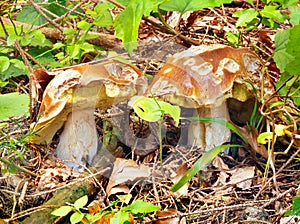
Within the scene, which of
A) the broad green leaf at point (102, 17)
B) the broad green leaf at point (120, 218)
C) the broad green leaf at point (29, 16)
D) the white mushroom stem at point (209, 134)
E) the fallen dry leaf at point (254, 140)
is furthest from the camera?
the broad green leaf at point (29, 16)

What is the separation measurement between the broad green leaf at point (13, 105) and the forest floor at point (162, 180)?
286 mm

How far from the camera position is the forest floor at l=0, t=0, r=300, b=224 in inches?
76.5

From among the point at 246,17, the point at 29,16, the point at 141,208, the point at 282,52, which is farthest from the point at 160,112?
the point at 29,16

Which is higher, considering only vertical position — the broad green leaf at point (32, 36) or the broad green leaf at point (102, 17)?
the broad green leaf at point (102, 17)

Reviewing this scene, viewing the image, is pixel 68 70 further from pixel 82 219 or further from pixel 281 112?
pixel 281 112

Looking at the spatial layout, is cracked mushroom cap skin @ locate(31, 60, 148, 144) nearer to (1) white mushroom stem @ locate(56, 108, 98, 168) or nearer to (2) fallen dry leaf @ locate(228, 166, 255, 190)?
(1) white mushroom stem @ locate(56, 108, 98, 168)

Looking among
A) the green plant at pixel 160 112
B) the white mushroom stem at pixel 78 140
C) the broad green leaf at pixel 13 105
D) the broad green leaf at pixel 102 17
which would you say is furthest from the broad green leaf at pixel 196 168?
the broad green leaf at pixel 102 17

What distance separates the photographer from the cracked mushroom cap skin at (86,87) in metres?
2.21

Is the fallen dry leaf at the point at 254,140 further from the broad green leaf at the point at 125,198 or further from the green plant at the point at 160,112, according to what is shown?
the broad green leaf at the point at 125,198

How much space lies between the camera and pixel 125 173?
2217 millimetres

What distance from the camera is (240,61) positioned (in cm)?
226

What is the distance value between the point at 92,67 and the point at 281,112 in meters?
1.02

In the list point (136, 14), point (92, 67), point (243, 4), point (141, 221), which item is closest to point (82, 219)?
point (141, 221)

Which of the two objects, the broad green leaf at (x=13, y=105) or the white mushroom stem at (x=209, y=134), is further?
the white mushroom stem at (x=209, y=134)
